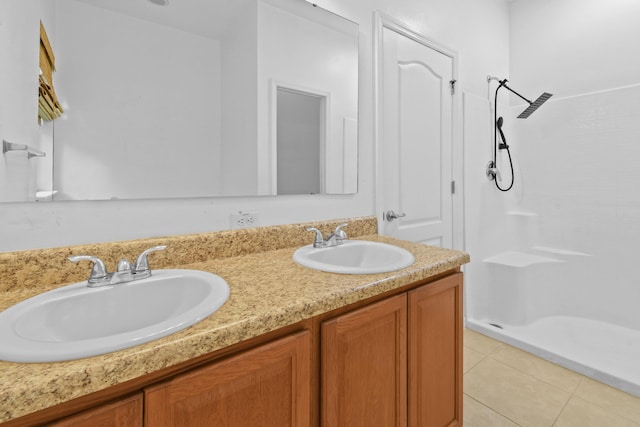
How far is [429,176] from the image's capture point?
199cm

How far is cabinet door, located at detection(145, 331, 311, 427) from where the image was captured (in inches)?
22.2

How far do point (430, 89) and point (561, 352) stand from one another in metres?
1.83

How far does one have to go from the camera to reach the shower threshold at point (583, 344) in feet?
5.31

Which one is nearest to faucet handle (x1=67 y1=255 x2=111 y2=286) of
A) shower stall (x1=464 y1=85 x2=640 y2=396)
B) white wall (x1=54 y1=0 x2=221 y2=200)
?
white wall (x1=54 y1=0 x2=221 y2=200)

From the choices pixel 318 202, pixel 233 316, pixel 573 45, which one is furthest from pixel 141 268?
pixel 573 45

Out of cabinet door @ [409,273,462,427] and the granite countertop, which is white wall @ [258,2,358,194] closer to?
the granite countertop

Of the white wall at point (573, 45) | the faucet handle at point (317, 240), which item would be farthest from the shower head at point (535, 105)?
the faucet handle at point (317, 240)

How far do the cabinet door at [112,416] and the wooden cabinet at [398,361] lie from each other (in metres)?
0.43

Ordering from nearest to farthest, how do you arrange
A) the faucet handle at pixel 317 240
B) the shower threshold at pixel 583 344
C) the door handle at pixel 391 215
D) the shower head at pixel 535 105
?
the faucet handle at pixel 317 240 → the shower threshold at pixel 583 344 → the door handle at pixel 391 215 → the shower head at pixel 535 105

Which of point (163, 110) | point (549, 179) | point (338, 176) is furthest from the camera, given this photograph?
point (549, 179)

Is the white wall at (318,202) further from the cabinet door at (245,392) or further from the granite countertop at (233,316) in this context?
the cabinet door at (245,392)

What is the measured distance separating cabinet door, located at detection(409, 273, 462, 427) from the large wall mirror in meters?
0.70

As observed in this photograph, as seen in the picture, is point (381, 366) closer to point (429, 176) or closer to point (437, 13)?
point (429, 176)

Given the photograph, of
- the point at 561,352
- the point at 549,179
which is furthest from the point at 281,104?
the point at 549,179
